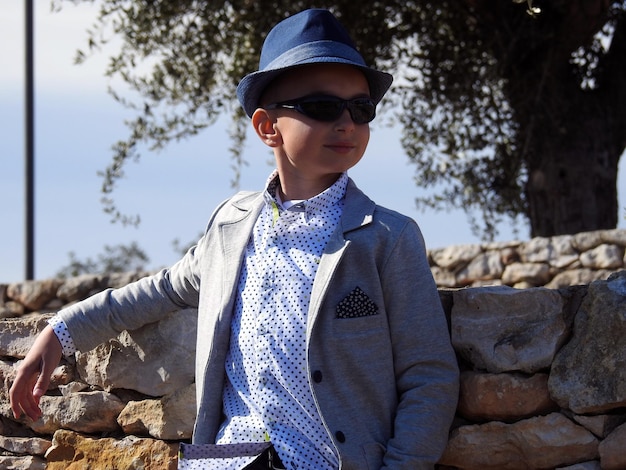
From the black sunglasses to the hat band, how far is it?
0.11 m

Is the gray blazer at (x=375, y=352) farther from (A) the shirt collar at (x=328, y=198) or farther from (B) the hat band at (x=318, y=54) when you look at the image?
(B) the hat band at (x=318, y=54)

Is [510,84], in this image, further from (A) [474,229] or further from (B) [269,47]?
(B) [269,47]

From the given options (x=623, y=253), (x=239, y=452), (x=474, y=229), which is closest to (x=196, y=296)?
(x=239, y=452)

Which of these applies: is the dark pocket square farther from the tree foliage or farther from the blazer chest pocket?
the tree foliage

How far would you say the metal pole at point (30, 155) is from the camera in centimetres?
967

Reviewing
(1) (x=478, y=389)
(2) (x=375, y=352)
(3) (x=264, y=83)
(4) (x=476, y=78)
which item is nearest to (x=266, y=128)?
(3) (x=264, y=83)

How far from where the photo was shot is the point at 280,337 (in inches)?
108

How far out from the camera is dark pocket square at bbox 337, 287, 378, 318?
2693 mm

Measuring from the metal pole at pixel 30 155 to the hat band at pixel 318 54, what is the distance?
23.9 feet

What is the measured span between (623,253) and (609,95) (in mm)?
1754

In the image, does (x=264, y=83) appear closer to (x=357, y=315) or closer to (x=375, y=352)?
(x=357, y=315)

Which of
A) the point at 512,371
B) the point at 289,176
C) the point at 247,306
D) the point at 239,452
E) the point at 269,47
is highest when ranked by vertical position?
the point at 269,47

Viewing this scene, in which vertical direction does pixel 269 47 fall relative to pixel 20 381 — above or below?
above

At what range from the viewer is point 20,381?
319 cm
